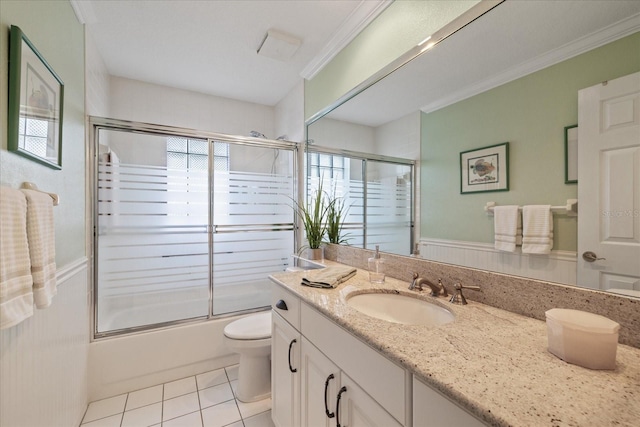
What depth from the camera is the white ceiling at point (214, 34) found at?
1.66 metres

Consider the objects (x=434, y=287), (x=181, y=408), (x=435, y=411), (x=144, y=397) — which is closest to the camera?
(x=435, y=411)

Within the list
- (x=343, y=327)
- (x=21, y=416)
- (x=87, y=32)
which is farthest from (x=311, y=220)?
(x=87, y=32)

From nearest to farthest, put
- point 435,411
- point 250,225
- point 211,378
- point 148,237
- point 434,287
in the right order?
point 435,411
point 434,287
point 211,378
point 148,237
point 250,225

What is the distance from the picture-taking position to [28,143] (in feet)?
3.27

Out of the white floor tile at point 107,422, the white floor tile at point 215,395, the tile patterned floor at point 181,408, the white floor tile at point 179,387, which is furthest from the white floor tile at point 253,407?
the white floor tile at point 107,422

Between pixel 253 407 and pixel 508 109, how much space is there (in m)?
2.13

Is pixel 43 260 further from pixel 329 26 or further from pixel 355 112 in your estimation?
pixel 329 26

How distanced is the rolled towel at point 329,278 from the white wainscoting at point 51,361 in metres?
1.05

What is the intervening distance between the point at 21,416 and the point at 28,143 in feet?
3.17

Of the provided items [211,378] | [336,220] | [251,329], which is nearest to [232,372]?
[211,378]

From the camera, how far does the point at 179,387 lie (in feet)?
6.41

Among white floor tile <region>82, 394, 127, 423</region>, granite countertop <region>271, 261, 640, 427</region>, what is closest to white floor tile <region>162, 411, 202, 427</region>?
white floor tile <region>82, 394, 127, 423</region>

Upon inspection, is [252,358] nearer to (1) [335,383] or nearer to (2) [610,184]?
(1) [335,383]

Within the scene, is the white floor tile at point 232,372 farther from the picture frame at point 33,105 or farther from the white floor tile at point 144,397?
the picture frame at point 33,105
